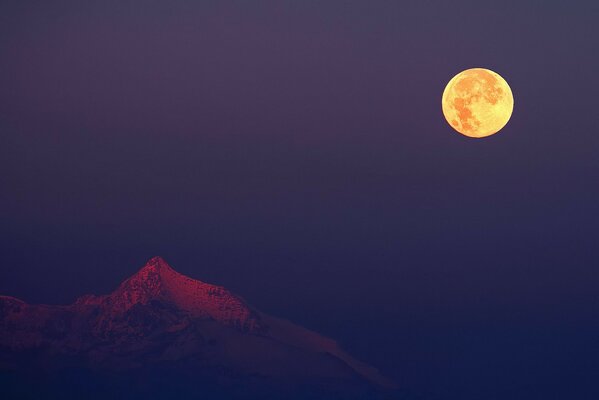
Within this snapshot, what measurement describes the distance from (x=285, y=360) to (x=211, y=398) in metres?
13.9

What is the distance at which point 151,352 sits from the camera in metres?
153

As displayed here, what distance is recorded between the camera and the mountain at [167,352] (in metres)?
124

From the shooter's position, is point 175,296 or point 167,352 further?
point 175,296

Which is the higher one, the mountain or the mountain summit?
the mountain summit

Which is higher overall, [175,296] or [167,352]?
[175,296]

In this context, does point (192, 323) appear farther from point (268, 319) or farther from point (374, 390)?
point (374, 390)

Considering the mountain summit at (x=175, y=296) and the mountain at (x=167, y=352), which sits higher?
the mountain summit at (x=175, y=296)

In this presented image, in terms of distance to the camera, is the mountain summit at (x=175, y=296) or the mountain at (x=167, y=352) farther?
the mountain summit at (x=175, y=296)

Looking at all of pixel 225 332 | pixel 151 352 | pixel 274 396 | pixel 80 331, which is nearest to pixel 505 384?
pixel 274 396

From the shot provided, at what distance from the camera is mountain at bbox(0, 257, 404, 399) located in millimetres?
124500

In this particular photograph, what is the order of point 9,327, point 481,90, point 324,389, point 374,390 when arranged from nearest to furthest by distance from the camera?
point 481,90 → point 374,390 → point 324,389 → point 9,327

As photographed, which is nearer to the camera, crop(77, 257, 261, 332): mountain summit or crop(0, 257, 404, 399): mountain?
crop(0, 257, 404, 399): mountain

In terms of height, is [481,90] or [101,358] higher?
[481,90]

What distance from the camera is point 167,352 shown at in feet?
480
